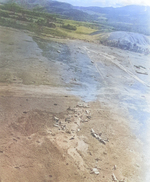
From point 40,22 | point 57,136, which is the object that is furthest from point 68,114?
point 40,22

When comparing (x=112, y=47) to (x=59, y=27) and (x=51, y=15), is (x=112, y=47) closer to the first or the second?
(x=59, y=27)

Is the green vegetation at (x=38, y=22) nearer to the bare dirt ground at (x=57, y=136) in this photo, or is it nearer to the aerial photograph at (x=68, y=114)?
the aerial photograph at (x=68, y=114)

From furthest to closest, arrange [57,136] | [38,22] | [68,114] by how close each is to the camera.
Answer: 1. [38,22]
2. [68,114]
3. [57,136]

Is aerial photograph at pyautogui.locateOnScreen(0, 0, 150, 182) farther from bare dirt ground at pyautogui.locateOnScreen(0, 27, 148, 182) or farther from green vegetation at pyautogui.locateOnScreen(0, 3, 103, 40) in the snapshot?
green vegetation at pyautogui.locateOnScreen(0, 3, 103, 40)

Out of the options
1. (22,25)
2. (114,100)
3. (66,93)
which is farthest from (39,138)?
(22,25)

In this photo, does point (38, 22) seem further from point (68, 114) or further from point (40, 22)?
point (68, 114)
